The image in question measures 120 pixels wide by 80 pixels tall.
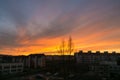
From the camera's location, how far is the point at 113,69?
3195 centimetres

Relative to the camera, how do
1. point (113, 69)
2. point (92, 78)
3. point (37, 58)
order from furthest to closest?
point (37, 58) < point (113, 69) < point (92, 78)

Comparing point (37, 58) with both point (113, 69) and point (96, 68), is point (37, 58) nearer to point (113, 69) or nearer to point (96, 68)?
point (96, 68)

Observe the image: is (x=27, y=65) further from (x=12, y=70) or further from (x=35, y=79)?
(x=35, y=79)

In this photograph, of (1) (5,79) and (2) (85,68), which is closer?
(1) (5,79)

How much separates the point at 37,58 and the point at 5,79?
776 inches

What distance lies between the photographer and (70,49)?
74.9ft

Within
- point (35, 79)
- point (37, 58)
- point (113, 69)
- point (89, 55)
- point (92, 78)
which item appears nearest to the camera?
point (92, 78)

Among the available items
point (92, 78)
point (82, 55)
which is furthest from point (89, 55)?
point (92, 78)

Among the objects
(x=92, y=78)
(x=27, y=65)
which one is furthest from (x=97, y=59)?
(x=92, y=78)

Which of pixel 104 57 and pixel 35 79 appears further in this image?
pixel 104 57

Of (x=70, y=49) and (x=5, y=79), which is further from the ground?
(x=70, y=49)

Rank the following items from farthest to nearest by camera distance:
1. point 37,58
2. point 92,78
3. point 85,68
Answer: point 37,58 < point 85,68 < point 92,78

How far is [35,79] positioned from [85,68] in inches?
576

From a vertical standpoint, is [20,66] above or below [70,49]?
below
